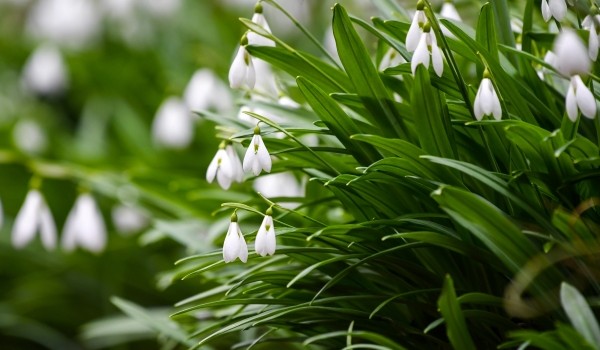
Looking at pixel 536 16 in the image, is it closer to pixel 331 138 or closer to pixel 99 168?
pixel 331 138

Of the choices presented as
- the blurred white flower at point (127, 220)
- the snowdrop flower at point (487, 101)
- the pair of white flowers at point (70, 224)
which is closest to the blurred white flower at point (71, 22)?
the blurred white flower at point (127, 220)

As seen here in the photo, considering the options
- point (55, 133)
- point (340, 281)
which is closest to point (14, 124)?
point (55, 133)

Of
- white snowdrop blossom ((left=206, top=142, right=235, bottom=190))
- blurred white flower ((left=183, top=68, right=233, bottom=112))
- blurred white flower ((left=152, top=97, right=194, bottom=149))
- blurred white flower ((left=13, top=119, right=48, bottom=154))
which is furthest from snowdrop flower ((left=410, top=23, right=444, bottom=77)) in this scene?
blurred white flower ((left=13, top=119, right=48, bottom=154))

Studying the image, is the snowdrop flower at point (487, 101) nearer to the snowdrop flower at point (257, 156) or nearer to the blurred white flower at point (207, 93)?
the snowdrop flower at point (257, 156)

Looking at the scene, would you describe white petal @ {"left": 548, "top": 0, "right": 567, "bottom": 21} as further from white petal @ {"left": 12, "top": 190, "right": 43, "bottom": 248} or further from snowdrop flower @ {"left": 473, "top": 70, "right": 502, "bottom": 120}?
white petal @ {"left": 12, "top": 190, "right": 43, "bottom": 248}

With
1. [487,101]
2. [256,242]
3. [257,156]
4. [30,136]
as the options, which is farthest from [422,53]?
[30,136]

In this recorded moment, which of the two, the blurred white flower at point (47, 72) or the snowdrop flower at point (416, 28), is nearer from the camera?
the snowdrop flower at point (416, 28)

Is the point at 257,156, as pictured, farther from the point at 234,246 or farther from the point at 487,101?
the point at 487,101
